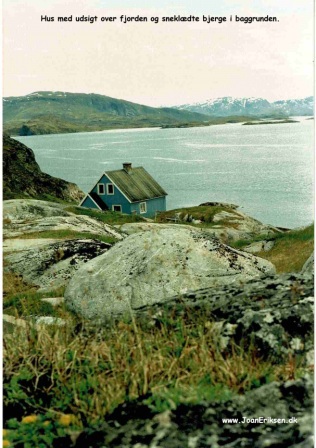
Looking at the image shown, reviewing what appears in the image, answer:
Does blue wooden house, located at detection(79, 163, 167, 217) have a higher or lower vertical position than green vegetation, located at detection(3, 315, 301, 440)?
higher

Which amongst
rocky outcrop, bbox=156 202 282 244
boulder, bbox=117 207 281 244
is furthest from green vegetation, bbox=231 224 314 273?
boulder, bbox=117 207 281 244

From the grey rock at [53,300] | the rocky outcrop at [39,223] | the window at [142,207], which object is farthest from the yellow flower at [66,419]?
the window at [142,207]

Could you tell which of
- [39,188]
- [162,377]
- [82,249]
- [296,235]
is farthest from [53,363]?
[39,188]

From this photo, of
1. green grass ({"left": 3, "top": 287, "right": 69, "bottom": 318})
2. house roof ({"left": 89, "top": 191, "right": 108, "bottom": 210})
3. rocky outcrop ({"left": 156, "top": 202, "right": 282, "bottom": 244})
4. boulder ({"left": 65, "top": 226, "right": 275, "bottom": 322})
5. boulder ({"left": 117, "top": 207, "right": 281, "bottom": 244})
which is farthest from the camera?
house roof ({"left": 89, "top": 191, "right": 108, "bottom": 210})

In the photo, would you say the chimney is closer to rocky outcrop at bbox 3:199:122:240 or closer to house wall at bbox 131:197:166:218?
rocky outcrop at bbox 3:199:122:240

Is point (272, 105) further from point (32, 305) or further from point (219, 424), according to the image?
point (219, 424)
